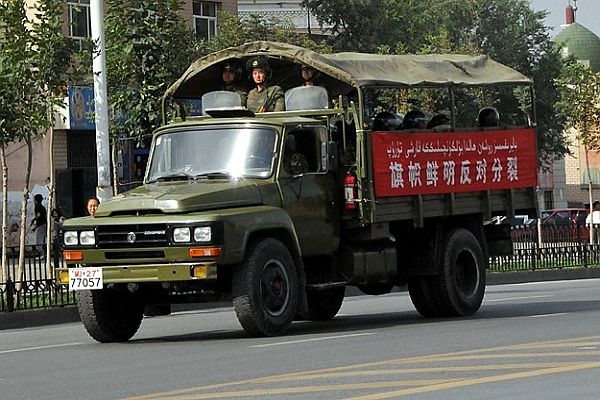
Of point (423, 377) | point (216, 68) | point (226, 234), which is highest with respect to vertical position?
point (216, 68)

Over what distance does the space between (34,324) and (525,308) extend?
22.8 feet

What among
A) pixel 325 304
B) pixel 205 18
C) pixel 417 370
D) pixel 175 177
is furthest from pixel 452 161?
pixel 205 18

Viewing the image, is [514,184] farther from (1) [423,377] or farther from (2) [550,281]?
(2) [550,281]

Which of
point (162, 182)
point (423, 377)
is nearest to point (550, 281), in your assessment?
point (162, 182)

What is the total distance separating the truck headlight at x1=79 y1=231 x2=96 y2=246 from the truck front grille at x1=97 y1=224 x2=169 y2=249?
0.07 meters

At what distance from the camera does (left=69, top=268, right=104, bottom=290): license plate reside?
17.4m

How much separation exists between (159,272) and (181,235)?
446 mm

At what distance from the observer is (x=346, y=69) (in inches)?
776

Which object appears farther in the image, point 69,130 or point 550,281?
point 69,130

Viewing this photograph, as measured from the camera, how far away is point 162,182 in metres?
18.3

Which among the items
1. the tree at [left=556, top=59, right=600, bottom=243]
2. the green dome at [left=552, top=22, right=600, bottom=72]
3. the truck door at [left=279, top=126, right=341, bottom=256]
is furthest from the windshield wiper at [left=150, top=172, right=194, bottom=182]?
the green dome at [left=552, top=22, right=600, bottom=72]

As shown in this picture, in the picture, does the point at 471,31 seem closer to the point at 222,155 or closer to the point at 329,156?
the point at 329,156

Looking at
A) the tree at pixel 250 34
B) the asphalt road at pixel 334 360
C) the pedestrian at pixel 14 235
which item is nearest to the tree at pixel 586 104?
the tree at pixel 250 34

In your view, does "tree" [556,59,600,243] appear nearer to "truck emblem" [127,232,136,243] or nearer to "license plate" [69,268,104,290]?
"license plate" [69,268,104,290]
